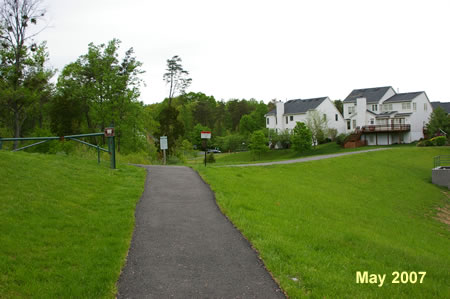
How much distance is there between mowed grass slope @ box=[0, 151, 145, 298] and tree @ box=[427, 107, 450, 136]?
52.1m

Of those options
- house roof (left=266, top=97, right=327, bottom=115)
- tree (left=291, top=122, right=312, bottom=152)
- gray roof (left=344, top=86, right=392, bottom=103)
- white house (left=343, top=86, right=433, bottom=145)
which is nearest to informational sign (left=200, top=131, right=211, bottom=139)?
tree (left=291, top=122, right=312, bottom=152)

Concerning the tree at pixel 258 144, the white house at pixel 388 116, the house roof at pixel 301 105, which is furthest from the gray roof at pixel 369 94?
the tree at pixel 258 144

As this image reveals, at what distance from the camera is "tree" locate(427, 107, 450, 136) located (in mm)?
51531

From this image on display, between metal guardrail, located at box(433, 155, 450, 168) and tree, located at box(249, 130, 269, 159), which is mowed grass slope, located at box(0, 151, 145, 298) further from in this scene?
tree, located at box(249, 130, 269, 159)

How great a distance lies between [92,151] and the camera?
2203cm

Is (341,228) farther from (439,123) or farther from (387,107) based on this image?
(387,107)

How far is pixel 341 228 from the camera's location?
10664 mm

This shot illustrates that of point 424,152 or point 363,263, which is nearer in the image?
point 363,263

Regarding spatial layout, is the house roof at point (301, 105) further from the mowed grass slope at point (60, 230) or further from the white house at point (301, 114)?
the mowed grass slope at point (60, 230)

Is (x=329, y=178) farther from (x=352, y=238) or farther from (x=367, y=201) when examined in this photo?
(x=352, y=238)

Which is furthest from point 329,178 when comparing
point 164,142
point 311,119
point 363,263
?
point 311,119

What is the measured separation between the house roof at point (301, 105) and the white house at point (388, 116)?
6193 millimetres

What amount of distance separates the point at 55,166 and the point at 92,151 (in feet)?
31.5

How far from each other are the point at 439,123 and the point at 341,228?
50.4 m
